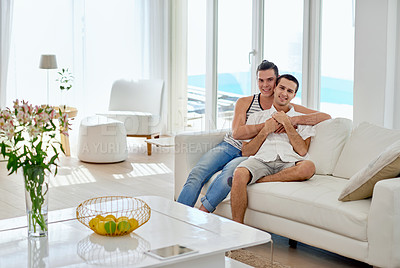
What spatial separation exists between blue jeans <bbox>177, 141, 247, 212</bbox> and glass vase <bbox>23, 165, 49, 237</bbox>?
134 centimetres

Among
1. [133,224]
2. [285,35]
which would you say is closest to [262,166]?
[133,224]

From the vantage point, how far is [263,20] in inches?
247

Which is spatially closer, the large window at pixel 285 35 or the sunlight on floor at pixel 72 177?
the sunlight on floor at pixel 72 177

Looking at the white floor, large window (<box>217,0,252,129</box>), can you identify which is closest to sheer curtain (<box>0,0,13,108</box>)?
the white floor

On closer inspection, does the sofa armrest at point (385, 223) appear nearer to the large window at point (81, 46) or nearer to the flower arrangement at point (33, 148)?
the flower arrangement at point (33, 148)

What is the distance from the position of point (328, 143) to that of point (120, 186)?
2.02 meters

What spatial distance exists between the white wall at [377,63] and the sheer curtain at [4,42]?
4044 mm

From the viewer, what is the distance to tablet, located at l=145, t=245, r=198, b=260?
2.33 metres

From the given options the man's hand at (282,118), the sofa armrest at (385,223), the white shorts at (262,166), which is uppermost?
the man's hand at (282,118)

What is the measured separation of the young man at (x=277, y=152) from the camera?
359 cm

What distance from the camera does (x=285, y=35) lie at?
595 centimetres

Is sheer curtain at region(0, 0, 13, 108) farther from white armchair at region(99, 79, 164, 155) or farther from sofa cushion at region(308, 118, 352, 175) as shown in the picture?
sofa cushion at region(308, 118, 352, 175)

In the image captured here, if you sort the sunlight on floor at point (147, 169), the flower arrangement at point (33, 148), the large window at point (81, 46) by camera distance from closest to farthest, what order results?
the flower arrangement at point (33, 148)
the sunlight on floor at point (147, 169)
the large window at point (81, 46)

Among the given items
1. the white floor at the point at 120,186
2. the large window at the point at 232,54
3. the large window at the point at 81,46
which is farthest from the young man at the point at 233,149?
the large window at the point at 81,46
